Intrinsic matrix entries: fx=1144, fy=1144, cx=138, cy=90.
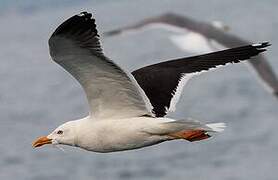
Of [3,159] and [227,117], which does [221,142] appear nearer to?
[227,117]

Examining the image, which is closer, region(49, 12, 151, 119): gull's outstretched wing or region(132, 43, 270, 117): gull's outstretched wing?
region(49, 12, 151, 119): gull's outstretched wing

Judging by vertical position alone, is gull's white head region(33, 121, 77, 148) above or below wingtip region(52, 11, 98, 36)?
below

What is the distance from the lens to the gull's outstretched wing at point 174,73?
283 inches

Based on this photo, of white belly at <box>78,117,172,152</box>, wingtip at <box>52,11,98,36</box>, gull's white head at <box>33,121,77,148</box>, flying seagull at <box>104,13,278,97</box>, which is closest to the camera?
wingtip at <box>52,11,98,36</box>

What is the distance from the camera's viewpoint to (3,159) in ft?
90.1

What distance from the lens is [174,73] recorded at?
24.8ft

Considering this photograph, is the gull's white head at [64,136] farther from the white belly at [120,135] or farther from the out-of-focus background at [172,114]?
the out-of-focus background at [172,114]

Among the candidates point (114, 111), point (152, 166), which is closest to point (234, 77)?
point (152, 166)

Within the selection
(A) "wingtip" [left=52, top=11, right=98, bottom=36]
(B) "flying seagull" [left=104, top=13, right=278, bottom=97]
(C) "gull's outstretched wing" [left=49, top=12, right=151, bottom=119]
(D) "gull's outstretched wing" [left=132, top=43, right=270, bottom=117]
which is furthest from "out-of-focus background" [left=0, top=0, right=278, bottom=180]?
(A) "wingtip" [left=52, top=11, right=98, bottom=36]

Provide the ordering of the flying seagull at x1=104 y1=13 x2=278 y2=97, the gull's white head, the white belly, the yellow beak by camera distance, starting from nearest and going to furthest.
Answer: the white belly < the gull's white head < the yellow beak < the flying seagull at x1=104 y1=13 x2=278 y2=97

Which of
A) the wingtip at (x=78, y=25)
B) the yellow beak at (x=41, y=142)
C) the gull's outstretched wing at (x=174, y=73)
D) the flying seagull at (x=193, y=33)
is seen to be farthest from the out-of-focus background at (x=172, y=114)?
the wingtip at (x=78, y=25)

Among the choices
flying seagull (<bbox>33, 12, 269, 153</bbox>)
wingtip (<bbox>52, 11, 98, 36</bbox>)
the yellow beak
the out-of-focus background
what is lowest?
the out-of-focus background

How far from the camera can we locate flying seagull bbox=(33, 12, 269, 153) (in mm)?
6320

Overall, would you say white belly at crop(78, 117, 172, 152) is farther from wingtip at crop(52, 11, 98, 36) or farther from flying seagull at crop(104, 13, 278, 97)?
flying seagull at crop(104, 13, 278, 97)
